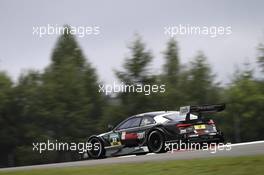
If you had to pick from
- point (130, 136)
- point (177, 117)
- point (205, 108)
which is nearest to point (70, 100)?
point (130, 136)

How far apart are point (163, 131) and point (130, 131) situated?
143 centimetres

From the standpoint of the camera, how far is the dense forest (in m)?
24.2

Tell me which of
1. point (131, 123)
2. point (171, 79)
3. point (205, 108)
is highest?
point (171, 79)

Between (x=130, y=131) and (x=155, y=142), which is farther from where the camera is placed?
(x=130, y=131)

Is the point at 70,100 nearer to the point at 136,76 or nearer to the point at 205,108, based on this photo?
the point at 136,76

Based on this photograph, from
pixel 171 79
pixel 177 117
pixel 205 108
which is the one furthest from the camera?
pixel 171 79

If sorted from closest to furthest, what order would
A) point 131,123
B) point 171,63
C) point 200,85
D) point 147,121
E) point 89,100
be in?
point 147,121 → point 131,123 → point 89,100 → point 200,85 → point 171,63

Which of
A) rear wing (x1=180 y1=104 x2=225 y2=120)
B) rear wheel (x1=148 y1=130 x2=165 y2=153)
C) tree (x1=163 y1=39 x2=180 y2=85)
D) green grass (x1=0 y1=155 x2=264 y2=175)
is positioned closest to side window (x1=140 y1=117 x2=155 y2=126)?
rear wheel (x1=148 y1=130 x2=165 y2=153)

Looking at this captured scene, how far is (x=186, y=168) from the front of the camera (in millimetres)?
8711

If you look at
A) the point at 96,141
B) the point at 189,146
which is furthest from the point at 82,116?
the point at 189,146

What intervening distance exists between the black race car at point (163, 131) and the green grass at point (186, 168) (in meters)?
2.66

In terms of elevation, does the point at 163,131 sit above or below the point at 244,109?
below

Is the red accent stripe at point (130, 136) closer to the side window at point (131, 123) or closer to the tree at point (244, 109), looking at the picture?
the side window at point (131, 123)

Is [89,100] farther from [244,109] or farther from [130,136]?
[130,136]
